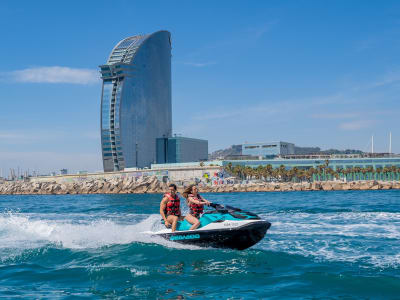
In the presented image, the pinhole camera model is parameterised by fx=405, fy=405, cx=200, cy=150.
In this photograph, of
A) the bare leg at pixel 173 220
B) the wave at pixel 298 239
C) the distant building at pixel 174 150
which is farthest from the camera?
the distant building at pixel 174 150

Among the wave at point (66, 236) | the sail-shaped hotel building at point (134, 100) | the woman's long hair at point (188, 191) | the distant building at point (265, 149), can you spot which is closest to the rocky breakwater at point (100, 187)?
the sail-shaped hotel building at point (134, 100)

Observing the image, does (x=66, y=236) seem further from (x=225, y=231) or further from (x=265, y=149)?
(x=265, y=149)

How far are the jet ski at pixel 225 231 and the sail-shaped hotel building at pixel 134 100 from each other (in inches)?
4809

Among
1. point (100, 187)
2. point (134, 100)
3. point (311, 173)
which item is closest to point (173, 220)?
point (100, 187)

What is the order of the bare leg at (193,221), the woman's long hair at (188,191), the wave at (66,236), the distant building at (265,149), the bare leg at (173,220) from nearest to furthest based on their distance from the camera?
the bare leg at (193,221)
the bare leg at (173,220)
the woman's long hair at (188,191)
the wave at (66,236)
the distant building at (265,149)

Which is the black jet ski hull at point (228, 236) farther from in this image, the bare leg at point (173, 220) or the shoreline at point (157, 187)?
the shoreline at point (157, 187)

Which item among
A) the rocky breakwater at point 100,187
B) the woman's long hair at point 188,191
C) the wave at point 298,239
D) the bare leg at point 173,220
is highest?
the woman's long hair at point 188,191

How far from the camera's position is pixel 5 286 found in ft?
31.3

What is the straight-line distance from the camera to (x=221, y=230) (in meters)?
12.0

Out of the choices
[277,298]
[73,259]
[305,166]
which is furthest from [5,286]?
[305,166]

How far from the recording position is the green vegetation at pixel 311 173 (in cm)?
10818

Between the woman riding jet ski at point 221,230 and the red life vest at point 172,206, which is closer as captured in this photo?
the woman riding jet ski at point 221,230

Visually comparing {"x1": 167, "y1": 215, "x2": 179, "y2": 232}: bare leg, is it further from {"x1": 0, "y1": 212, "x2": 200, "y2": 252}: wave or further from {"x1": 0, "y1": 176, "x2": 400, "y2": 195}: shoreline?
{"x1": 0, "y1": 176, "x2": 400, "y2": 195}: shoreline

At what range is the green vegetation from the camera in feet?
355
